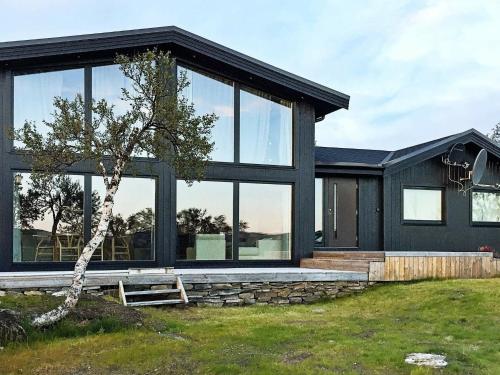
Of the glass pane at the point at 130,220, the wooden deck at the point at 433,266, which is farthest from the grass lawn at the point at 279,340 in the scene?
the glass pane at the point at 130,220

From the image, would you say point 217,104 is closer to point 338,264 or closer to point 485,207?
point 338,264

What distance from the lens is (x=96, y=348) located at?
200 inches

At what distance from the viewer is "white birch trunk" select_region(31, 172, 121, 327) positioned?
5590 millimetres

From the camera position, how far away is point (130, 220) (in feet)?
31.0

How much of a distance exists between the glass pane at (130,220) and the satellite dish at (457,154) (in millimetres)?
7080

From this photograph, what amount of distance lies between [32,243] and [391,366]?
6.78 meters

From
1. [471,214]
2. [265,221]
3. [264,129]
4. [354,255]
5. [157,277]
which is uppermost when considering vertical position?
[264,129]

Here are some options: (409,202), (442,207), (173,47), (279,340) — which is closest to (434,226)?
(442,207)

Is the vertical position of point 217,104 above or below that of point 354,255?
above

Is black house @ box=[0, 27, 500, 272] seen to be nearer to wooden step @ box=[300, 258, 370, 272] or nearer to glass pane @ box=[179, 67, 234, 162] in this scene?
glass pane @ box=[179, 67, 234, 162]

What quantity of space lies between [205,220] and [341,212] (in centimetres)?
348

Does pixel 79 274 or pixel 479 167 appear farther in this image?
pixel 479 167

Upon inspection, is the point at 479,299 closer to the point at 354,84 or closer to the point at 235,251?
the point at 235,251

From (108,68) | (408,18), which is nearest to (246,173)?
(108,68)
